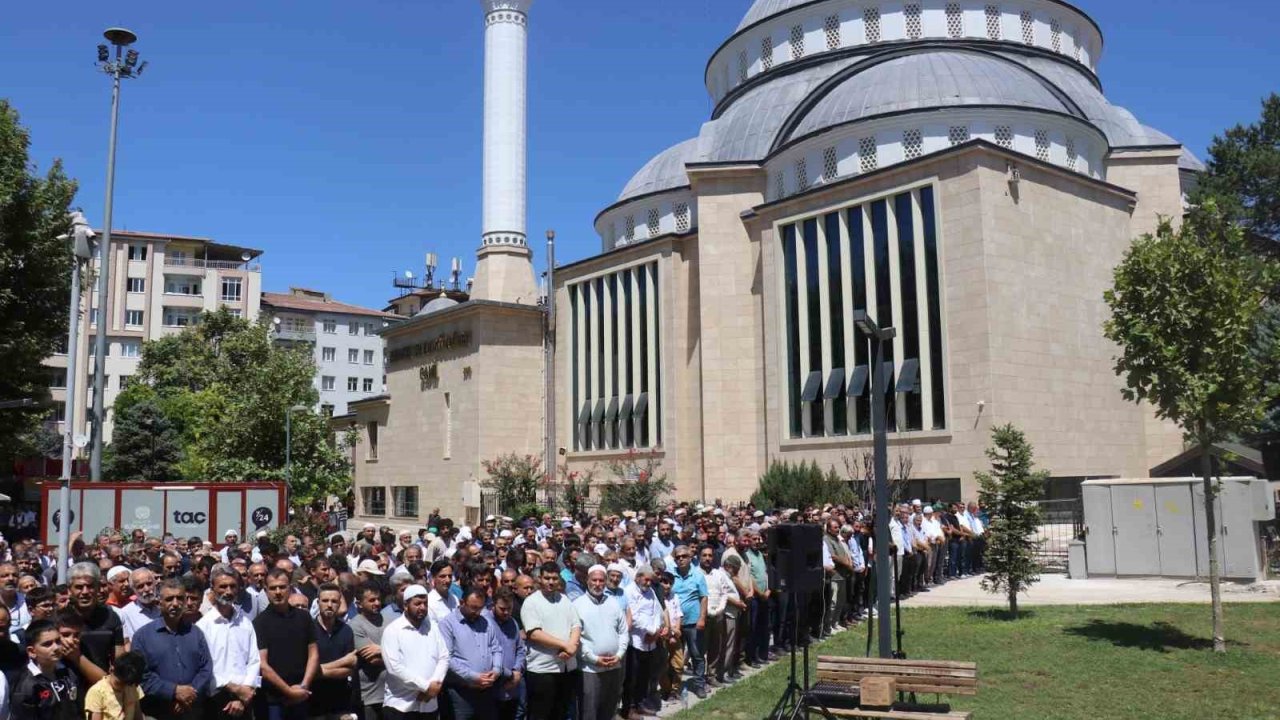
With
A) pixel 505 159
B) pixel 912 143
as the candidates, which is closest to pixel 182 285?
pixel 505 159

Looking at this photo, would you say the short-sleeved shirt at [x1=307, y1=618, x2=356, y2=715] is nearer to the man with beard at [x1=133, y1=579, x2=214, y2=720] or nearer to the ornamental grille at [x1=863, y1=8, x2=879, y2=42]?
the man with beard at [x1=133, y1=579, x2=214, y2=720]

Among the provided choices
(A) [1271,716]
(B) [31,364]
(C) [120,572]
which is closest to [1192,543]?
(A) [1271,716]

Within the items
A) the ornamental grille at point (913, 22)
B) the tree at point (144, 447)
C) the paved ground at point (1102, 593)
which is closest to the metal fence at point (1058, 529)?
the paved ground at point (1102, 593)

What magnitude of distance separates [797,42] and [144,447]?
36438mm

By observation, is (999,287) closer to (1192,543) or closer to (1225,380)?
(1192,543)

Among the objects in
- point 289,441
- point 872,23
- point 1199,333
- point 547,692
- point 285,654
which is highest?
point 872,23

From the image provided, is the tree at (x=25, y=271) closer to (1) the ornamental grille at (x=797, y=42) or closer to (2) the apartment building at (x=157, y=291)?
(1) the ornamental grille at (x=797, y=42)

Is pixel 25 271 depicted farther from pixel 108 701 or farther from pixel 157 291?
pixel 157 291

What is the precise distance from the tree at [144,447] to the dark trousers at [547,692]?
43.1m

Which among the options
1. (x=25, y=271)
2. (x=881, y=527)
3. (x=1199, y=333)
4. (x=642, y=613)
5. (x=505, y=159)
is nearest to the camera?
(x=642, y=613)

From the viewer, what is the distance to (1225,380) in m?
13.7

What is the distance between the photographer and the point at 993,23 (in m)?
41.4

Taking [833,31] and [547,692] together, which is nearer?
[547,692]

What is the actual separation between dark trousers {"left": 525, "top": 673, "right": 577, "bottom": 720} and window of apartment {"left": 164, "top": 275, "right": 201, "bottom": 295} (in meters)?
75.6
